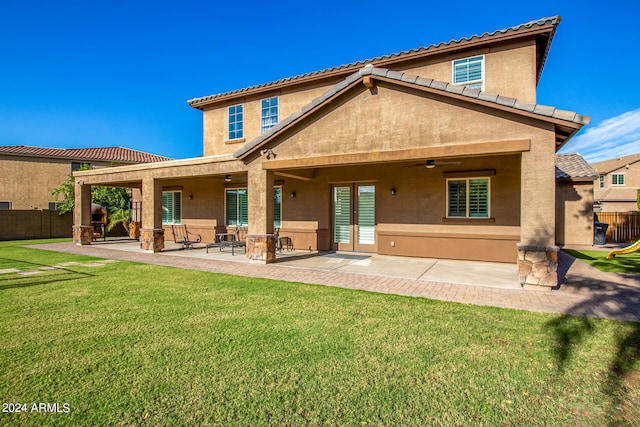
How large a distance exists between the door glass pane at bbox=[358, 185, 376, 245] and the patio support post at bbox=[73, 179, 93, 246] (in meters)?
14.6

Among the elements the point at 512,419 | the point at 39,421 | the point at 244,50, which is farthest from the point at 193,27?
the point at 512,419

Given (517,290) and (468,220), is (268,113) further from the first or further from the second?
(517,290)

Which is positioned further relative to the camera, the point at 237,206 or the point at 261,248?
the point at 237,206

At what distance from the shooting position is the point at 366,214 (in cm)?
1388

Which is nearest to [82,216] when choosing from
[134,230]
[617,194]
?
[134,230]

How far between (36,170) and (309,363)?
37.2 meters

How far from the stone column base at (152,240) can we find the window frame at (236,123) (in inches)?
222

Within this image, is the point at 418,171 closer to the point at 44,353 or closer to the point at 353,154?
the point at 353,154

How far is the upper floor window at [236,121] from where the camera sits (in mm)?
16266

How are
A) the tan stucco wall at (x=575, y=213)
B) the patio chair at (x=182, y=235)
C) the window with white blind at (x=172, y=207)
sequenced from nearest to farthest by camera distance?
the tan stucco wall at (x=575, y=213) < the patio chair at (x=182, y=235) < the window with white blind at (x=172, y=207)

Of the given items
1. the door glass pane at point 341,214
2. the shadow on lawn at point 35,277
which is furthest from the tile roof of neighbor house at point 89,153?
the door glass pane at point 341,214

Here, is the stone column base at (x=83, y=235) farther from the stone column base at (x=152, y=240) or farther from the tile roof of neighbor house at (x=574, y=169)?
the tile roof of neighbor house at (x=574, y=169)

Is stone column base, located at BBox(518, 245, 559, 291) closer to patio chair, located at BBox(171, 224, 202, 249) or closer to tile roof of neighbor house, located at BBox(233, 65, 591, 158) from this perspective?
tile roof of neighbor house, located at BBox(233, 65, 591, 158)

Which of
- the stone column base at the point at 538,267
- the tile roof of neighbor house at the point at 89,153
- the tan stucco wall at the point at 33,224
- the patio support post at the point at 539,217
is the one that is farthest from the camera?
the tile roof of neighbor house at the point at 89,153
